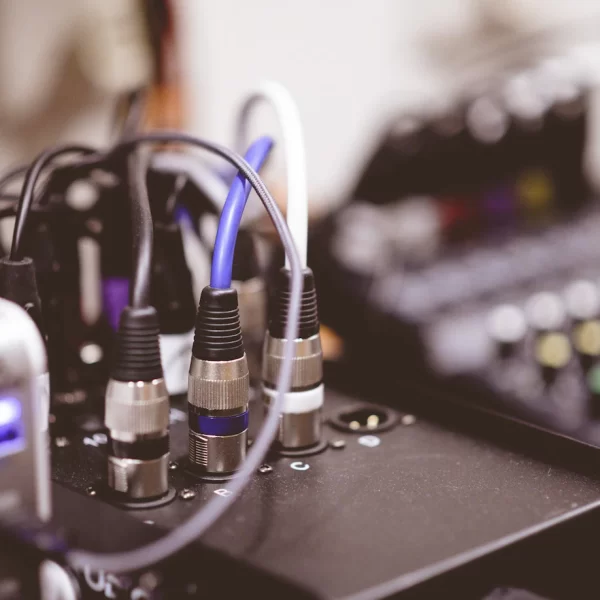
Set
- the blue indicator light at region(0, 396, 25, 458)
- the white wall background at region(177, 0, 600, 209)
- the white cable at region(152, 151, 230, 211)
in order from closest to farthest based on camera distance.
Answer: the blue indicator light at region(0, 396, 25, 458), the white cable at region(152, 151, 230, 211), the white wall background at region(177, 0, 600, 209)

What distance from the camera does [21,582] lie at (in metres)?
0.40

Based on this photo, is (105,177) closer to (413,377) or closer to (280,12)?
(413,377)

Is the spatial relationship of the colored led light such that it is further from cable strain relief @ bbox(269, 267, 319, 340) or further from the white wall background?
the white wall background

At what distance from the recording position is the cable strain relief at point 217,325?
1.57ft

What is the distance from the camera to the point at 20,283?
0.48 metres

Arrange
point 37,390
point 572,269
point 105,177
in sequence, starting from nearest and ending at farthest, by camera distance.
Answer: point 37,390 → point 105,177 → point 572,269

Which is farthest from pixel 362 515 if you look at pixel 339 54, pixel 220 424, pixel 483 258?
pixel 339 54

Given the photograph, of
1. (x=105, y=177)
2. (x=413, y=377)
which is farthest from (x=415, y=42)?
(x=105, y=177)

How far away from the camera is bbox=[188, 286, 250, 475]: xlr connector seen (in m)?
0.48

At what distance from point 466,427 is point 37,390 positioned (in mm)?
310

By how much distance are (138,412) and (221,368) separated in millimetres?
60

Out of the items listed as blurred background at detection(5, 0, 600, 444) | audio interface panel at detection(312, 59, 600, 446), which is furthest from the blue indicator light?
audio interface panel at detection(312, 59, 600, 446)

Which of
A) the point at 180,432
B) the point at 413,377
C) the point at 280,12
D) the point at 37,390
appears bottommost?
the point at 413,377

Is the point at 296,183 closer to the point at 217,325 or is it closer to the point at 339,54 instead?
the point at 217,325
